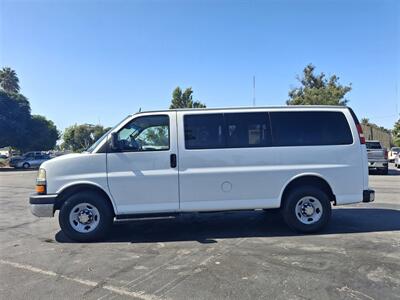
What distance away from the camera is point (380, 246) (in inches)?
237

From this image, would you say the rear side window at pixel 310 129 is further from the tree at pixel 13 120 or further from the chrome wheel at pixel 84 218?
the tree at pixel 13 120

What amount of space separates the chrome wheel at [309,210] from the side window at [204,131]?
5.95 ft

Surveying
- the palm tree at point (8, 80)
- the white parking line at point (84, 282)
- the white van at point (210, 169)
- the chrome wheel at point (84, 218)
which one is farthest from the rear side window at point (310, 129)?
the palm tree at point (8, 80)

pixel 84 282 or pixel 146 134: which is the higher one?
pixel 146 134

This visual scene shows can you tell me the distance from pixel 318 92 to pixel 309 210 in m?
31.1

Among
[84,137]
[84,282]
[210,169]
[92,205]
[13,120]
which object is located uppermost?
[13,120]

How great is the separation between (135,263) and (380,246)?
12.5ft

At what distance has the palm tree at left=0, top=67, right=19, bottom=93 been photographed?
74000mm

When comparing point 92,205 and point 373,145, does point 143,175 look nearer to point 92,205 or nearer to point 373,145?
point 92,205

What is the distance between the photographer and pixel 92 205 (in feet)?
21.7

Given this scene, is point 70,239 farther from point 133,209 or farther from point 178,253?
point 178,253

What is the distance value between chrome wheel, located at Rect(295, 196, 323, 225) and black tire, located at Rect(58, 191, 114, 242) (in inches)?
134

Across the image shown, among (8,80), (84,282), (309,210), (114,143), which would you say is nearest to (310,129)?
(309,210)

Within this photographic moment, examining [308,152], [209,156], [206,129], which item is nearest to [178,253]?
[209,156]
